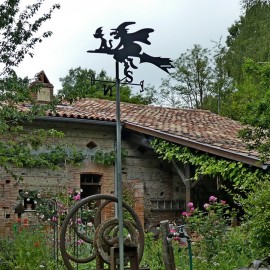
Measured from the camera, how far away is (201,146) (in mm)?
13008

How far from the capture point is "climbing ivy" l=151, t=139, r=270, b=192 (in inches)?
467

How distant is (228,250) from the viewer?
8.05 meters

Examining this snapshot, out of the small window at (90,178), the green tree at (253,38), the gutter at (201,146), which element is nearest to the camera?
the gutter at (201,146)

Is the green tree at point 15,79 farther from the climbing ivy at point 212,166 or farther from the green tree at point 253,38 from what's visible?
the green tree at point 253,38

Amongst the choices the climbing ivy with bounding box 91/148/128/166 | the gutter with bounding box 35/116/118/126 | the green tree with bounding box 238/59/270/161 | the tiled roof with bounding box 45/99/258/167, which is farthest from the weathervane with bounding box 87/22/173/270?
the climbing ivy with bounding box 91/148/128/166

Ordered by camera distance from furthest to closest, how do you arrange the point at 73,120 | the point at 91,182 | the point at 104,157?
the point at 91,182 < the point at 104,157 < the point at 73,120

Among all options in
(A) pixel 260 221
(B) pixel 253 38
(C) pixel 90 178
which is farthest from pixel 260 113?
(B) pixel 253 38

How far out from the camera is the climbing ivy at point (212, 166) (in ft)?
38.9

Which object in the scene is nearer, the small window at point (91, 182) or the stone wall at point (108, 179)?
the stone wall at point (108, 179)

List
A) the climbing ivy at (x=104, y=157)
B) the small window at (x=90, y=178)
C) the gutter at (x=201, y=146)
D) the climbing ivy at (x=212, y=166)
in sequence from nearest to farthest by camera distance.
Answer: the gutter at (x=201, y=146), the climbing ivy at (x=212, y=166), the climbing ivy at (x=104, y=157), the small window at (x=90, y=178)

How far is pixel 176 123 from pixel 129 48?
36.9 ft

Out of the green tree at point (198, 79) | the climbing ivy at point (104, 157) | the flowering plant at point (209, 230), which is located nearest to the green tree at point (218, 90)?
the green tree at point (198, 79)

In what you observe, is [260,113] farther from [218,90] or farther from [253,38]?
[218,90]

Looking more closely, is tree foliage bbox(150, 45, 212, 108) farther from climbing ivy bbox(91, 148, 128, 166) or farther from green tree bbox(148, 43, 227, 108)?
climbing ivy bbox(91, 148, 128, 166)
